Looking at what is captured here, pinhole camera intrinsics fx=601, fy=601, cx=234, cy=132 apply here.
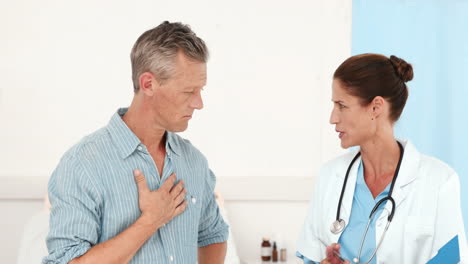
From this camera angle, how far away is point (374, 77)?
187cm

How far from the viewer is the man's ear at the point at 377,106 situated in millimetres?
1875

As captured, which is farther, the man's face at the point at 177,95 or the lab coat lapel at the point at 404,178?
the lab coat lapel at the point at 404,178

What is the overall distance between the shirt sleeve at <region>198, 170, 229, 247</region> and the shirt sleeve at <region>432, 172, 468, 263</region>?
641 mm

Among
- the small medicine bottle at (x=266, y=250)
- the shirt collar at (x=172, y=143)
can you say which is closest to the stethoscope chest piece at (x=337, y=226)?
the shirt collar at (x=172, y=143)

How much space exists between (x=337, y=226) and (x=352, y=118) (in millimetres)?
342

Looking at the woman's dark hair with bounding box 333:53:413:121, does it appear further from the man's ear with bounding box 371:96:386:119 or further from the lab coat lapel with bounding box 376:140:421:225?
the lab coat lapel with bounding box 376:140:421:225

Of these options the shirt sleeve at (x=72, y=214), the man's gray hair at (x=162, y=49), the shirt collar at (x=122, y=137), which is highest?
the man's gray hair at (x=162, y=49)

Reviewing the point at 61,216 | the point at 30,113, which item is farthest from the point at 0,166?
the point at 61,216

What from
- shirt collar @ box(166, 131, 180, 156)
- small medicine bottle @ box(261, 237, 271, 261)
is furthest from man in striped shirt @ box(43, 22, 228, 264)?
small medicine bottle @ box(261, 237, 271, 261)

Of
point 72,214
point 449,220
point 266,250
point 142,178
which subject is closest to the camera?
point 72,214

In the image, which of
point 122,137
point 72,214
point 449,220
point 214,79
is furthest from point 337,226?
point 214,79

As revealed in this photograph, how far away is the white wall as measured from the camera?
126 inches

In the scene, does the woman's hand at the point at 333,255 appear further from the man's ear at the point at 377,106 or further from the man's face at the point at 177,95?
the man's face at the point at 177,95

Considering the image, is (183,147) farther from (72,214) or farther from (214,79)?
(214,79)
